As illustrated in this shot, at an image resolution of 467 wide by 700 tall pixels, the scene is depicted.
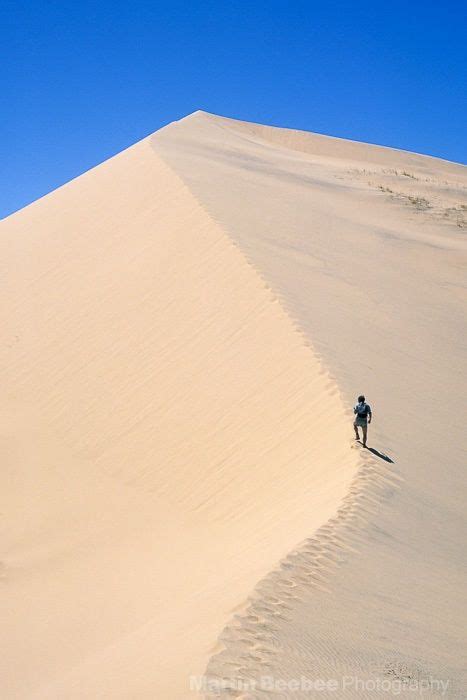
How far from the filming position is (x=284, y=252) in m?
13.5

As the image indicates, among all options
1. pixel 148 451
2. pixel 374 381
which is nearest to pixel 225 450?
pixel 148 451

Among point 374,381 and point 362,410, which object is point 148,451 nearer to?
point 362,410

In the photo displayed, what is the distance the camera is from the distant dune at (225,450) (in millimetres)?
4758

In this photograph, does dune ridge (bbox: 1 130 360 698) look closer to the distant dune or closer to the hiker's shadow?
the distant dune

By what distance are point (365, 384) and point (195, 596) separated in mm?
4424

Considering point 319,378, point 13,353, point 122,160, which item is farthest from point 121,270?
point 122,160

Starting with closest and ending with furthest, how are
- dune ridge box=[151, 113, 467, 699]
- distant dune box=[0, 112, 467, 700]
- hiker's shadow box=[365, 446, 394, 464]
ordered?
dune ridge box=[151, 113, 467, 699] → distant dune box=[0, 112, 467, 700] → hiker's shadow box=[365, 446, 394, 464]

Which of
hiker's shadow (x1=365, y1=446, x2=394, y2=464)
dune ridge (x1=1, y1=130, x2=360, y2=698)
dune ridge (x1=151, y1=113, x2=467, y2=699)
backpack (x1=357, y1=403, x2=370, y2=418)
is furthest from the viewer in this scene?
hiker's shadow (x1=365, y1=446, x2=394, y2=464)

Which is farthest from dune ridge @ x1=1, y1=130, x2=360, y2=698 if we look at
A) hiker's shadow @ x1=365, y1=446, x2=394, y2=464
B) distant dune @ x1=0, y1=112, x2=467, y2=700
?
hiker's shadow @ x1=365, y1=446, x2=394, y2=464

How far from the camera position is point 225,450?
872 cm

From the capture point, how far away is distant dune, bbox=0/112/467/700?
476cm

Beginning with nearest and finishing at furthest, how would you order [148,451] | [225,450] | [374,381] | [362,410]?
1. [362,410]
2. [225,450]
3. [148,451]
4. [374,381]

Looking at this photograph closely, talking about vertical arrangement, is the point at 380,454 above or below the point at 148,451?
above

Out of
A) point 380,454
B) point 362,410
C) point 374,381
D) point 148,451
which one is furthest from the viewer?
point 374,381
